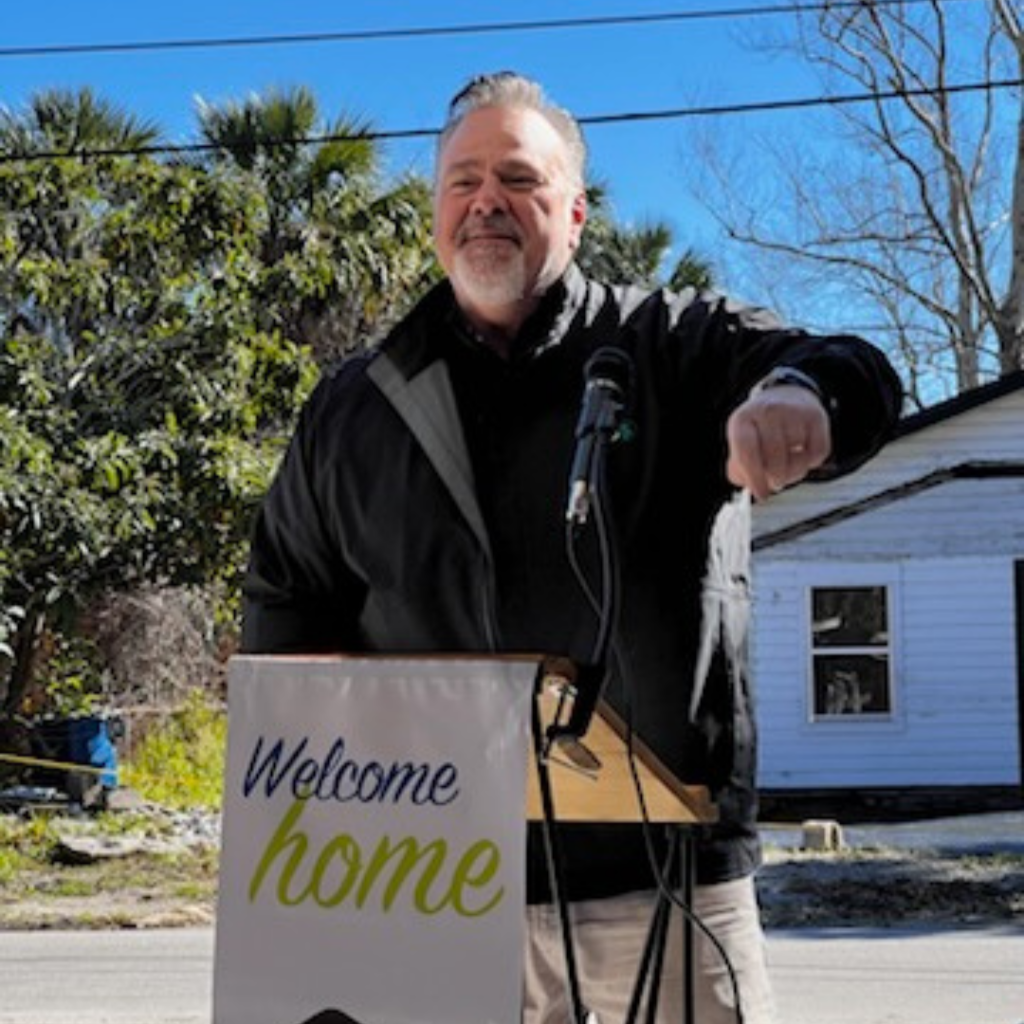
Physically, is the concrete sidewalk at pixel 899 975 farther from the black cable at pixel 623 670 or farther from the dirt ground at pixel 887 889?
the black cable at pixel 623 670

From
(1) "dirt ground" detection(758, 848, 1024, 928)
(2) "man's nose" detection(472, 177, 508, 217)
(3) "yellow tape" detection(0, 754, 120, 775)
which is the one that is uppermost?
(2) "man's nose" detection(472, 177, 508, 217)

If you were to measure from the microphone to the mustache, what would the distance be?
339mm

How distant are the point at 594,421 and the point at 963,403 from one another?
17.4 meters

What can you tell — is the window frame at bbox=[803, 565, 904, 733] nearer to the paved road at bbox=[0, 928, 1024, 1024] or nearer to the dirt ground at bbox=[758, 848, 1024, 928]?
the dirt ground at bbox=[758, 848, 1024, 928]

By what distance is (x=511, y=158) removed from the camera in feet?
8.01

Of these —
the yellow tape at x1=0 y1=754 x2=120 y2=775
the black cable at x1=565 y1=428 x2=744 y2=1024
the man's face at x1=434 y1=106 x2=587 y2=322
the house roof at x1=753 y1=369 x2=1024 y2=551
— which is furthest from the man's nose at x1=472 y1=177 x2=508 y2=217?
the house roof at x1=753 y1=369 x2=1024 y2=551

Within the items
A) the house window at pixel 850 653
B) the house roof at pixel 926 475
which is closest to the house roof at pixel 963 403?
the house roof at pixel 926 475

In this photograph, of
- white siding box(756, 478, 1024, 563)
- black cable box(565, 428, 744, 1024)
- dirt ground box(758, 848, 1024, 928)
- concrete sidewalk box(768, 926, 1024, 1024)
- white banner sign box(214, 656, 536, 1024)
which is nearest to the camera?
white banner sign box(214, 656, 536, 1024)

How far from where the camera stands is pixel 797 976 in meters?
8.84

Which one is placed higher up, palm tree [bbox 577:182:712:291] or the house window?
palm tree [bbox 577:182:712:291]

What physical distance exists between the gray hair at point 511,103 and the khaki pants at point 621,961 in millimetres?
962

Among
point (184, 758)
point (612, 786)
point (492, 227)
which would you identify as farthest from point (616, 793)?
point (184, 758)

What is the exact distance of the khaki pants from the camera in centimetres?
230

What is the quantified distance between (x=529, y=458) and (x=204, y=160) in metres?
16.6
